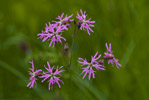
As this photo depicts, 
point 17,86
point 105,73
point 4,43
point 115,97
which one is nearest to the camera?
point 115,97

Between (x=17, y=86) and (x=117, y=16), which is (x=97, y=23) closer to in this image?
(x=117, y=16)

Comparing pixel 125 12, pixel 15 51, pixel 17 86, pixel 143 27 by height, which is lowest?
pixel 17 86

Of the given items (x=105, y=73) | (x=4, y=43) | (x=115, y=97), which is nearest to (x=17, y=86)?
(x=4, y=43)

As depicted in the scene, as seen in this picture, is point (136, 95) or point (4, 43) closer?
point (136, 95)

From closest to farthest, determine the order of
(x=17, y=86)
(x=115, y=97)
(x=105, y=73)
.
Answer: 1. (x=115, y=97)
2. (x=105, y=73)
3. (x=17, y=86)

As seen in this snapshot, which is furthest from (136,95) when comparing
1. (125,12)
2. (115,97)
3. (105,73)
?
(125,12)

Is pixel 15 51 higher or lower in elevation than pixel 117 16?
lower

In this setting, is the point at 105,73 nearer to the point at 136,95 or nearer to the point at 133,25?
the point at 136,95
